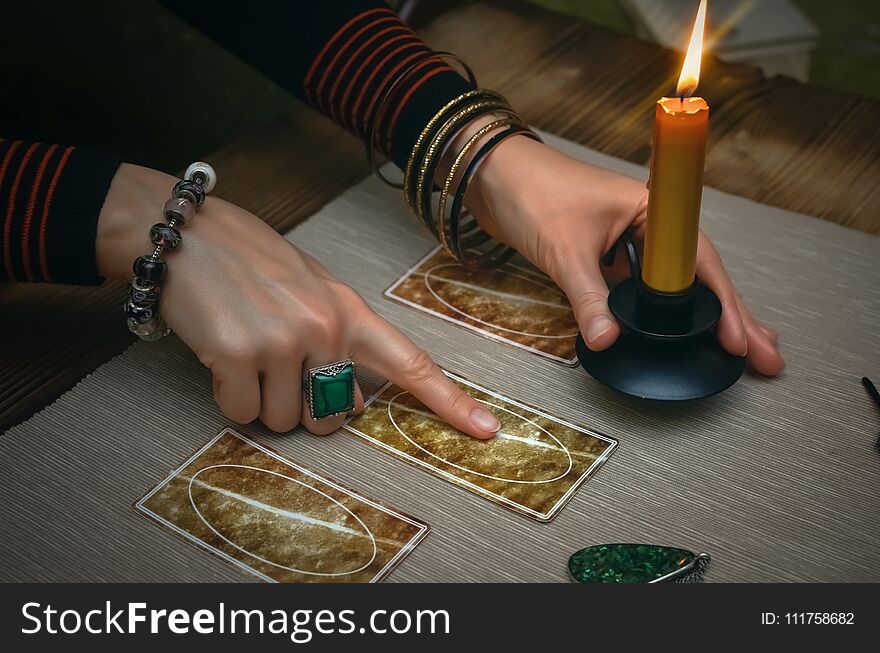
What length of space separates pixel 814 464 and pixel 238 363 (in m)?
0.38

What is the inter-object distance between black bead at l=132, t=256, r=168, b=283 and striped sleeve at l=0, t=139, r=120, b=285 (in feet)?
0.21

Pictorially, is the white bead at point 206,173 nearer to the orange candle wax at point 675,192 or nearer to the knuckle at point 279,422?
the knuckle at point 279,422

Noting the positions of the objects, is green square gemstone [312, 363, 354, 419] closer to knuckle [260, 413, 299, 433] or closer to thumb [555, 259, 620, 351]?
knuckle [260, 413, 299, 433]

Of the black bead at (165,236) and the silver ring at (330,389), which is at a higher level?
the black bead at (165,236)

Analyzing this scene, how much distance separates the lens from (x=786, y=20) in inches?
69.6

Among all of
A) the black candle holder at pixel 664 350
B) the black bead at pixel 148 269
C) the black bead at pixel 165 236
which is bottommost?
the black candle holder at pixel 664 350

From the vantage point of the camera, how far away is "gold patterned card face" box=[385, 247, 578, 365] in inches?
30.9

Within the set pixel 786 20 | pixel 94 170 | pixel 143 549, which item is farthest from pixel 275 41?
pixel 786 20

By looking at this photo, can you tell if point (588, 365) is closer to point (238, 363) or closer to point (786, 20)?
point (238, 363)

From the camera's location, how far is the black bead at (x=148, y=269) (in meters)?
0.66

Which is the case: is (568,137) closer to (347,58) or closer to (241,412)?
(347,58)

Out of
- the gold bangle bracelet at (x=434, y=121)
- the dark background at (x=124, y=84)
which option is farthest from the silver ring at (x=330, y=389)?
the dark background at (x=124, y=84)

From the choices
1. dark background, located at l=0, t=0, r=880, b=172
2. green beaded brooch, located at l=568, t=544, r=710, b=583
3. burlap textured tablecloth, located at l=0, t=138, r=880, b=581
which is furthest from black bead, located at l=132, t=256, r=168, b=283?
dark background, located at l=0, t=0, r=880, b=172

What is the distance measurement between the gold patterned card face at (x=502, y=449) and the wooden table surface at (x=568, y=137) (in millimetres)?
224
